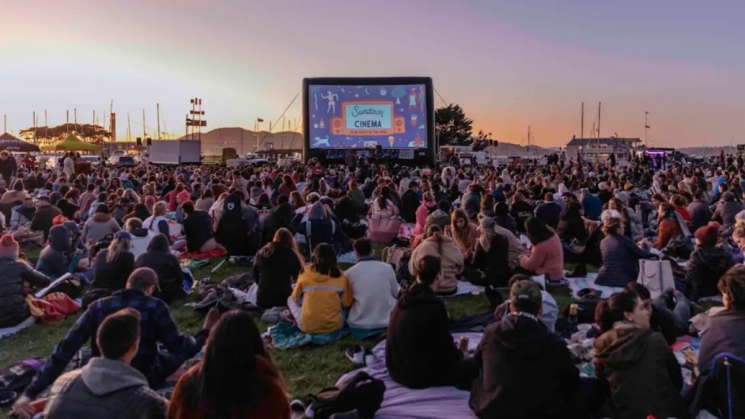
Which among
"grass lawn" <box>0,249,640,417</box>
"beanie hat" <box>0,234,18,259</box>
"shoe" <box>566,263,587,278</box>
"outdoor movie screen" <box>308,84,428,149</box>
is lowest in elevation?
"grass lawn" <box>0,249,640,417</box>

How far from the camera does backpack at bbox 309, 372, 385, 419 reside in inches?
155

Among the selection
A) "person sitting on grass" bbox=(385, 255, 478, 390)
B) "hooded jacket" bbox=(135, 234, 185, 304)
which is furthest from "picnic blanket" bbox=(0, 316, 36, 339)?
"person sitting on grass" bbox=(385, 255, 478, 390)

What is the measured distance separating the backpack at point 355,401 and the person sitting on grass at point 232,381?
1.33 meters

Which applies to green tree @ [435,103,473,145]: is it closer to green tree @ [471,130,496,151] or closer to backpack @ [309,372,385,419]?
green tree @ [471,130,496,151]

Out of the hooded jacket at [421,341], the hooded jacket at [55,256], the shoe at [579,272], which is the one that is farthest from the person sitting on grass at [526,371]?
the hooded jacket at [55,256]

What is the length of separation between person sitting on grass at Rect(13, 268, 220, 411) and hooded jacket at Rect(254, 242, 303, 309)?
2.08 metres

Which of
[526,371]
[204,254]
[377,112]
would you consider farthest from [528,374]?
[377,112]

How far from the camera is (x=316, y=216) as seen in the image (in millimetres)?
9008

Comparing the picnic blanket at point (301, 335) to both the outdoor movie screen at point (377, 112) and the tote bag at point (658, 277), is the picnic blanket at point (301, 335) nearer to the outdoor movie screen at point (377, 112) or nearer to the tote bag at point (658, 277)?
the tote bag at point (658, 277)

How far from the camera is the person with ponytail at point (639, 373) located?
11.1 ft

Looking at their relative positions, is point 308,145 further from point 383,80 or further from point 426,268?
point 426,268

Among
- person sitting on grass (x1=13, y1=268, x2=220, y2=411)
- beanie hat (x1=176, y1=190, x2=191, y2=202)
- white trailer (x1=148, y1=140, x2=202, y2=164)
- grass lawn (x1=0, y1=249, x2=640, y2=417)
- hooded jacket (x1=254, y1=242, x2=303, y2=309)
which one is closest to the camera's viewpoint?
person sitting on grass (x1=13, y1=268, x2=220, y2=411)

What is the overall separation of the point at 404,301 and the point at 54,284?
15.4 feet

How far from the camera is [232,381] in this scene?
100 inches
